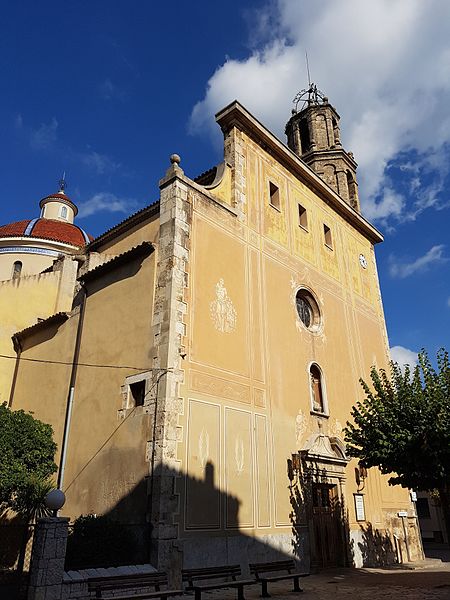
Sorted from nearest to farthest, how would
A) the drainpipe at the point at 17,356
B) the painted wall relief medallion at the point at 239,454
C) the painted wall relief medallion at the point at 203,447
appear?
the painted wall relief medallion at the point at 203,447
the painted wall relief medallion at the point at 239,454
the drainpipe at the point at 17,356

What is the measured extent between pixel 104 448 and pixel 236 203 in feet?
25.1

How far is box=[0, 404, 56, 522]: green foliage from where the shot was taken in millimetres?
11625

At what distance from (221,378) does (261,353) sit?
1943mm

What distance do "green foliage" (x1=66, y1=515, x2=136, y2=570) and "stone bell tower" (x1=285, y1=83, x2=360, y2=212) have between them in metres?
17.6

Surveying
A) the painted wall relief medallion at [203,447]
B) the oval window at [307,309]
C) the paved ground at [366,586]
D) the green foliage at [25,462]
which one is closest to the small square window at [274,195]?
the oval window at [307,309]

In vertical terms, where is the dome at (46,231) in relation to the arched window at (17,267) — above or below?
above

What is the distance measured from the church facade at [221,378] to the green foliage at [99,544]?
42 cm

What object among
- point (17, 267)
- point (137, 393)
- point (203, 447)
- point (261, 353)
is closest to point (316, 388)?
point (261, 353)

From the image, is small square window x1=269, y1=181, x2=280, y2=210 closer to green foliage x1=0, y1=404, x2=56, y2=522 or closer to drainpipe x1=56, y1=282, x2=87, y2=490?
drainpipe x1=56, y1=282, x2=87, y2=490

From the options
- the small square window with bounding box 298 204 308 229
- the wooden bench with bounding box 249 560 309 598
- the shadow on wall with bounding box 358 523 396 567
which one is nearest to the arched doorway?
the shadow on wall with bounding box 358 523 396 567

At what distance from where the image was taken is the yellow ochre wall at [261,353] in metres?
11.1

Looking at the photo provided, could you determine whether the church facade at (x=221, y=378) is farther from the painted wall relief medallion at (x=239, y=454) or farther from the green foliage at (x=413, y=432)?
the green foliage at (x=413, y=432)

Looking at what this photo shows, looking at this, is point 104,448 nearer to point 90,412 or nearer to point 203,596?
point 90,412

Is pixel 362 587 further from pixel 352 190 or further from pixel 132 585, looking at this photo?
pixel 352 190
